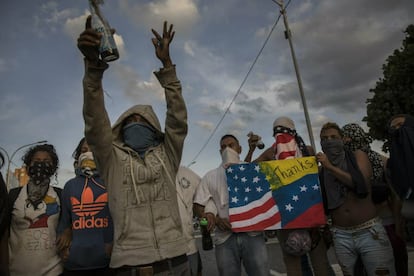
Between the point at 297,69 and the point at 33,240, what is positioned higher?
the point at 297,69

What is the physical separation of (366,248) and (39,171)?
332 centimetres

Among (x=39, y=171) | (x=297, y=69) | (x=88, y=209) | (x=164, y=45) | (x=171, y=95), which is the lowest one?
(x=88, y=209)

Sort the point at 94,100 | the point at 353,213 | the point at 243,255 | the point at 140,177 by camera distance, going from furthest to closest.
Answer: the point at 243,255, the point at 353,213, the point at 140,177, the point at 94,100

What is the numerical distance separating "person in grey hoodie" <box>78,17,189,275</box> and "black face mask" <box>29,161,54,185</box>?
5.34 feet

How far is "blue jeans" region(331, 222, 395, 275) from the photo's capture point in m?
3.18

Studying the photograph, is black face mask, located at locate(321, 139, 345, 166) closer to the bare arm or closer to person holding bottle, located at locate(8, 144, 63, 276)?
the bare arm

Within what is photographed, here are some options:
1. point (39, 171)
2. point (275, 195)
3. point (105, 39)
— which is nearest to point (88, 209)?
point (39, 171)

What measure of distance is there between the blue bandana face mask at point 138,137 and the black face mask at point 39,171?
170 cm

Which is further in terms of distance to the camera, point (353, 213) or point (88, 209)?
point (353, 213)

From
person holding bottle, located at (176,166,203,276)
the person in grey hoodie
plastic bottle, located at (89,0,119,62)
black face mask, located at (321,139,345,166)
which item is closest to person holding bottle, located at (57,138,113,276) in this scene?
person holding bottle, located at (176,166,203,276)

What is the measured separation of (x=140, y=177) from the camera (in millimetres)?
2146

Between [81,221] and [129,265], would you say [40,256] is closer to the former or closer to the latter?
[81,221]

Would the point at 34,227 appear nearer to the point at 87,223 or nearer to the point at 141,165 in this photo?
the point at 87,223

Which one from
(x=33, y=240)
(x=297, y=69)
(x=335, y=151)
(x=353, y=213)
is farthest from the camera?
(x=297, y=69)
